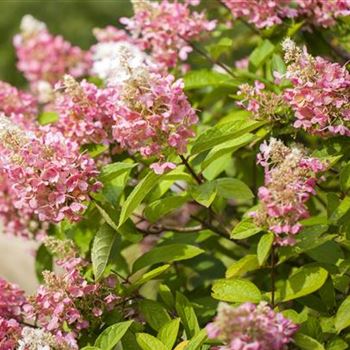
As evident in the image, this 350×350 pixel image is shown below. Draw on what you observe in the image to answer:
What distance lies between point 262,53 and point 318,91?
0.62m

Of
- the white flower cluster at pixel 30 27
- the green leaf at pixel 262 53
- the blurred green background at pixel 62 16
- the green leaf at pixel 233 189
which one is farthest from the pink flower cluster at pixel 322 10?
the blurred green background at pixel 62 16

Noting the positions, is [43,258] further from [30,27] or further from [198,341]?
[30,27]

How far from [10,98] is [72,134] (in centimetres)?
43

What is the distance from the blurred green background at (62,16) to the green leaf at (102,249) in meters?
5.62

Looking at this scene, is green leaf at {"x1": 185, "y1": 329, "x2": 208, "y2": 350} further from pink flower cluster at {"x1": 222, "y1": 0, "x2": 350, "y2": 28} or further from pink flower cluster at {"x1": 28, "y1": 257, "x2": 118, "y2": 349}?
pink flower cluster at {"x1": 222, "y1": 0, "x2": 350, "y2": 28}

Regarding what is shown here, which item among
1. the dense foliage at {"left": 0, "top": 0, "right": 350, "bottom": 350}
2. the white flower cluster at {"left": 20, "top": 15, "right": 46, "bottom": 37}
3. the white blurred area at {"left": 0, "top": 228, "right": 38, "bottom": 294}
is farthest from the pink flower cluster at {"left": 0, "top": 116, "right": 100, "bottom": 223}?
the white blurred area at {"left": 0, "top": 228, "right": 38, "bottom": 294}

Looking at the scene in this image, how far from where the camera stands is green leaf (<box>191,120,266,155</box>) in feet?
5.08

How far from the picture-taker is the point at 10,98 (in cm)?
215

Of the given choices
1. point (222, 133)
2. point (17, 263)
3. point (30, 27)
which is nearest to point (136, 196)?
point (222, 133)

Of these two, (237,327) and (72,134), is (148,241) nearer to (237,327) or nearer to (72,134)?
(72,134)

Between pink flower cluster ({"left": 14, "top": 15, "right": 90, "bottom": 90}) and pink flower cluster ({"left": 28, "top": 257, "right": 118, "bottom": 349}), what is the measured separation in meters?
1.25

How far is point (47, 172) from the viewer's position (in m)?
1.53

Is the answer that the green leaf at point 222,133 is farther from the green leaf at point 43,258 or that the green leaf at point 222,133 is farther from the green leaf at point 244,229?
the green leaf at point 43,258

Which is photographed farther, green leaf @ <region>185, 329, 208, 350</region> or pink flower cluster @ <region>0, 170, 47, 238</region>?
pink flower cluster @ <region>0, 170, 47, 238</region>
